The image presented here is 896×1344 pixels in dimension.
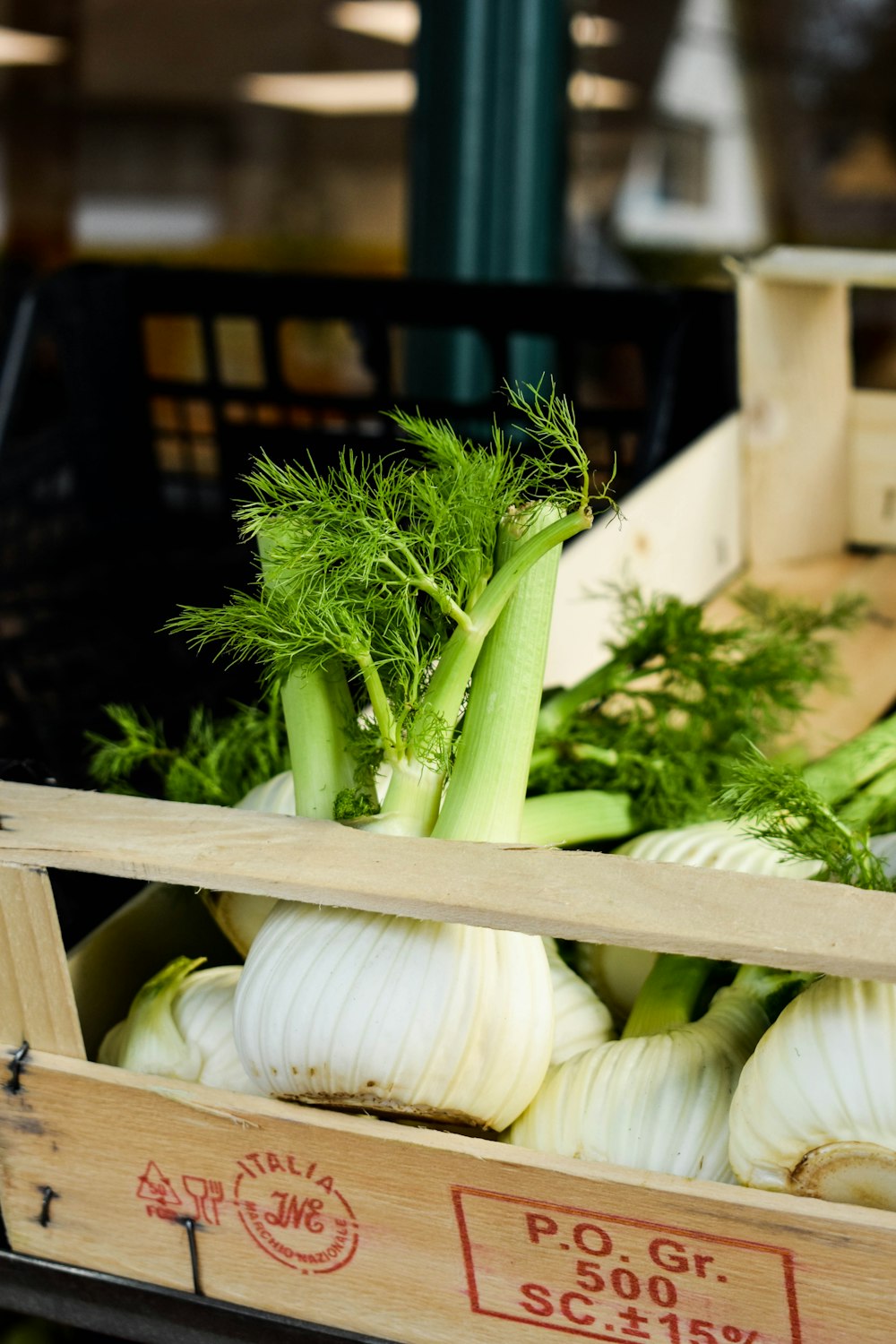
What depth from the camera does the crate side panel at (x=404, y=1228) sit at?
590 mm

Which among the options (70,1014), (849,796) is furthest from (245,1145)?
(849,796)

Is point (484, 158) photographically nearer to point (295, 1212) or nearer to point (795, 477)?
point (795, 477)

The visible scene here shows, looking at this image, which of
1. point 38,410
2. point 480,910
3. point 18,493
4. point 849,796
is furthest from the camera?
point 38,410

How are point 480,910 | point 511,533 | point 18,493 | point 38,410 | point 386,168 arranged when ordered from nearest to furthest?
1. point 480,910
2. point 511,533
3. point 18,493
4. point 38,410
5. point 386,168

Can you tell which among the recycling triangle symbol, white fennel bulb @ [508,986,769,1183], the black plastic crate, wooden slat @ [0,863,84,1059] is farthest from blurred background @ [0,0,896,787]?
white fennel bulb @ [508,986,769,1183]

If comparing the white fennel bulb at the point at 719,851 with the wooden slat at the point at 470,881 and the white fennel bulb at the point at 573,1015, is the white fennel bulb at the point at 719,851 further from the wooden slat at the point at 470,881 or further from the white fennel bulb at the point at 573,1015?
the wooden slat at the point at 470,881

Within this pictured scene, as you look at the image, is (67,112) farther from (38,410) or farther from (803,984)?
(803,984)

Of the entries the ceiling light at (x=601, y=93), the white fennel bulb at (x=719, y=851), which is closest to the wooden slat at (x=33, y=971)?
the white fennel bulb at (x=719, y=851)

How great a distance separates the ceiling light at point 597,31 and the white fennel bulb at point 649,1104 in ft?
6.61

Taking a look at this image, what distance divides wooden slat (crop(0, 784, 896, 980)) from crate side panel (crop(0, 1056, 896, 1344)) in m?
0.11

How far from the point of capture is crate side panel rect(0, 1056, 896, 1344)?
0.59 metres

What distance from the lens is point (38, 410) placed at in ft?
7.57

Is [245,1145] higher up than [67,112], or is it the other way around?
[67,112]

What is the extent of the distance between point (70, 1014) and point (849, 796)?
0.53 meters
